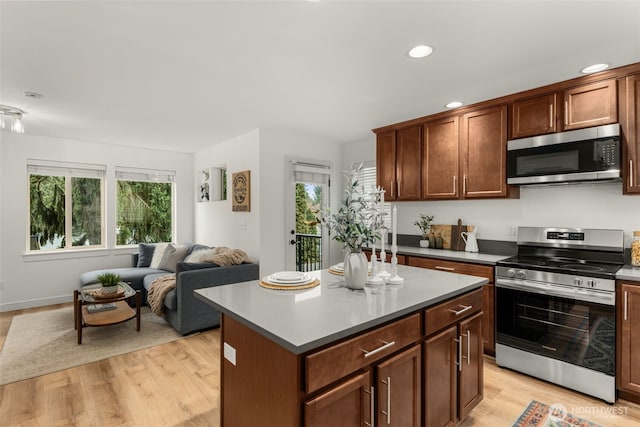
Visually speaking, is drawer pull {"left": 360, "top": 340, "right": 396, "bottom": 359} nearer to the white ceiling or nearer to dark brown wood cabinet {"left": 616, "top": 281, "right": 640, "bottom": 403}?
the white ceiling

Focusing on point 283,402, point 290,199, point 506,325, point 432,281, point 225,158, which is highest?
point 225,158

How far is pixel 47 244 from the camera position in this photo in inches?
189

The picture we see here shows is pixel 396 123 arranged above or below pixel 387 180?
above

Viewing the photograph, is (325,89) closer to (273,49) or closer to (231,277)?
(273,49)

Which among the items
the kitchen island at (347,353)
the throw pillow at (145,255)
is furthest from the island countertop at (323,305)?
the throw pillow at (145,255)

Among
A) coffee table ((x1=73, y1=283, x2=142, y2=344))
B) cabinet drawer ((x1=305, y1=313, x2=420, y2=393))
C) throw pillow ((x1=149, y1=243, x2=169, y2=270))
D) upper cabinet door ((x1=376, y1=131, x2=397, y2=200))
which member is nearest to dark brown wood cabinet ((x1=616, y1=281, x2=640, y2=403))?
cabinet drawer ((x1=305, y1=313, x2=420, y2=393))

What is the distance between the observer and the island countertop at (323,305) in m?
1.21

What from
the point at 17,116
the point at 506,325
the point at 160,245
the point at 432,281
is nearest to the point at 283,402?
the point at 432,281

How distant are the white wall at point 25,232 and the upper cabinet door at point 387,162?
4061mm

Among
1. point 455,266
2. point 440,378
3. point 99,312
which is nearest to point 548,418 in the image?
point 440,378

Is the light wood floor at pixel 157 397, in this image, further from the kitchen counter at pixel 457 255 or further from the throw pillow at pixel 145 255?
the throw pillow at pixel 145 255

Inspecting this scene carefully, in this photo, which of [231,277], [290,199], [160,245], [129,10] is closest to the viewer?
[129,10]

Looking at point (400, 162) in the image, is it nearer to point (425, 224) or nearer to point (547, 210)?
point (425, 224)

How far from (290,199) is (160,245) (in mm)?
2360
